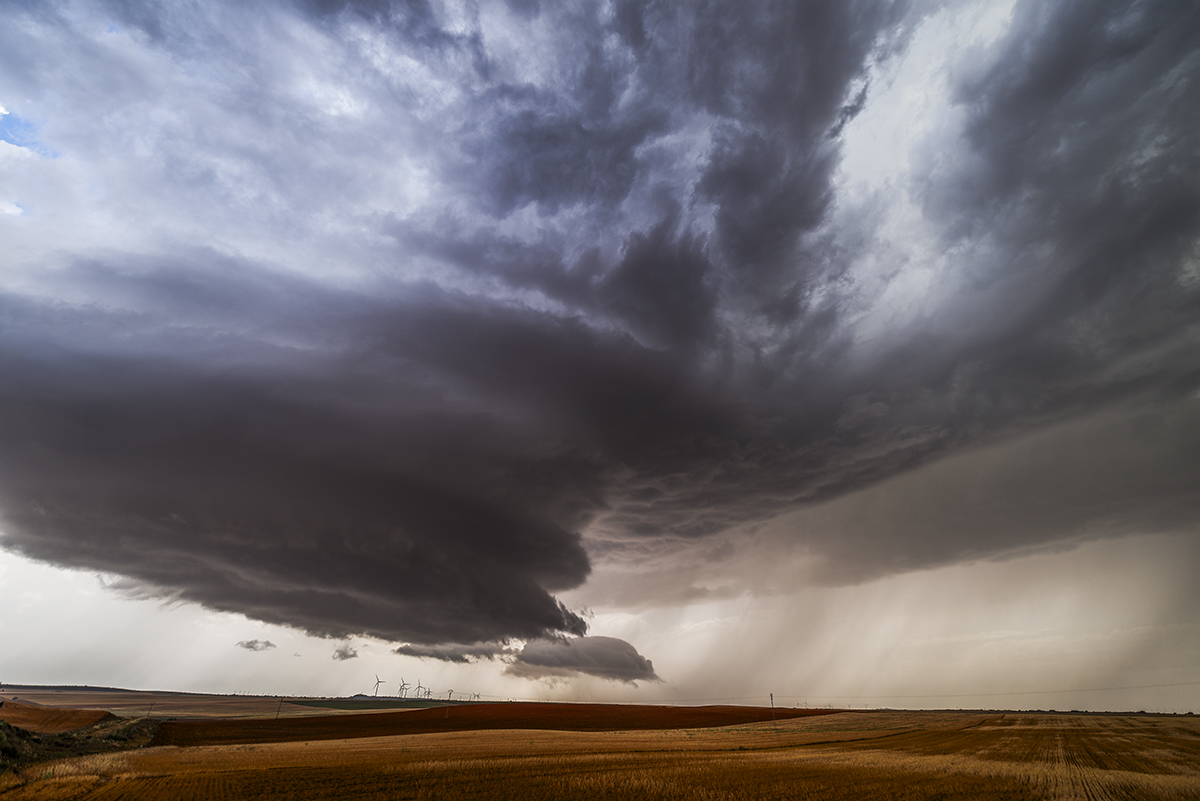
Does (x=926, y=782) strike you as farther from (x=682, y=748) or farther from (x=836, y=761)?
(x=682, y=748)

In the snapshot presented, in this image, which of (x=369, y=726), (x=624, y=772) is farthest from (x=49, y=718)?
(x=624, y=772)

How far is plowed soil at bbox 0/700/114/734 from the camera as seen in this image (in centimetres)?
7131

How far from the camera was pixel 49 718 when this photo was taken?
261 feet

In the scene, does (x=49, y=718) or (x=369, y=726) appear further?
(x=369, y=726)

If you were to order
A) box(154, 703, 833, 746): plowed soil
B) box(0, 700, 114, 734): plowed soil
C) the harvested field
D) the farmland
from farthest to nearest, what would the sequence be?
box(154, 703, 833, 746): plowed soil, box(0, 700, 114, 734): plowed soil, the farmland, the harvested field

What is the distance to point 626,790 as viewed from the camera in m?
27.4

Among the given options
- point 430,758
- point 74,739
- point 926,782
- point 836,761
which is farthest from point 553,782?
point 74,739

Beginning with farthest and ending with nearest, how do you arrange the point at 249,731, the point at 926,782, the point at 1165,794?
the point at 249,731
the point at 926,782
the point at 1165,794

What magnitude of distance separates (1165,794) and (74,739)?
87073 mm

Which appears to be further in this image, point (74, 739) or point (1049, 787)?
point (74, 739)

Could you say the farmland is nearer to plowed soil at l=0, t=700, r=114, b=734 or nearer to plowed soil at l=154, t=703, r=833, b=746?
plowed soil at l=154, t=703, r=833, b=746

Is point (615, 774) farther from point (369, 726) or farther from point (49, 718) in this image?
point (49, 718)

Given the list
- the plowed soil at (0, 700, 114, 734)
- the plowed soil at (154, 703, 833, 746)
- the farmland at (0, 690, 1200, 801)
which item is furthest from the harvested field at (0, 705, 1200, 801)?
the plowed soil at (0, 700, 114, 734)

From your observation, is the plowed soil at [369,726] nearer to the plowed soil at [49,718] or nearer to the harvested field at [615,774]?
the plowed soil at [49,718]
